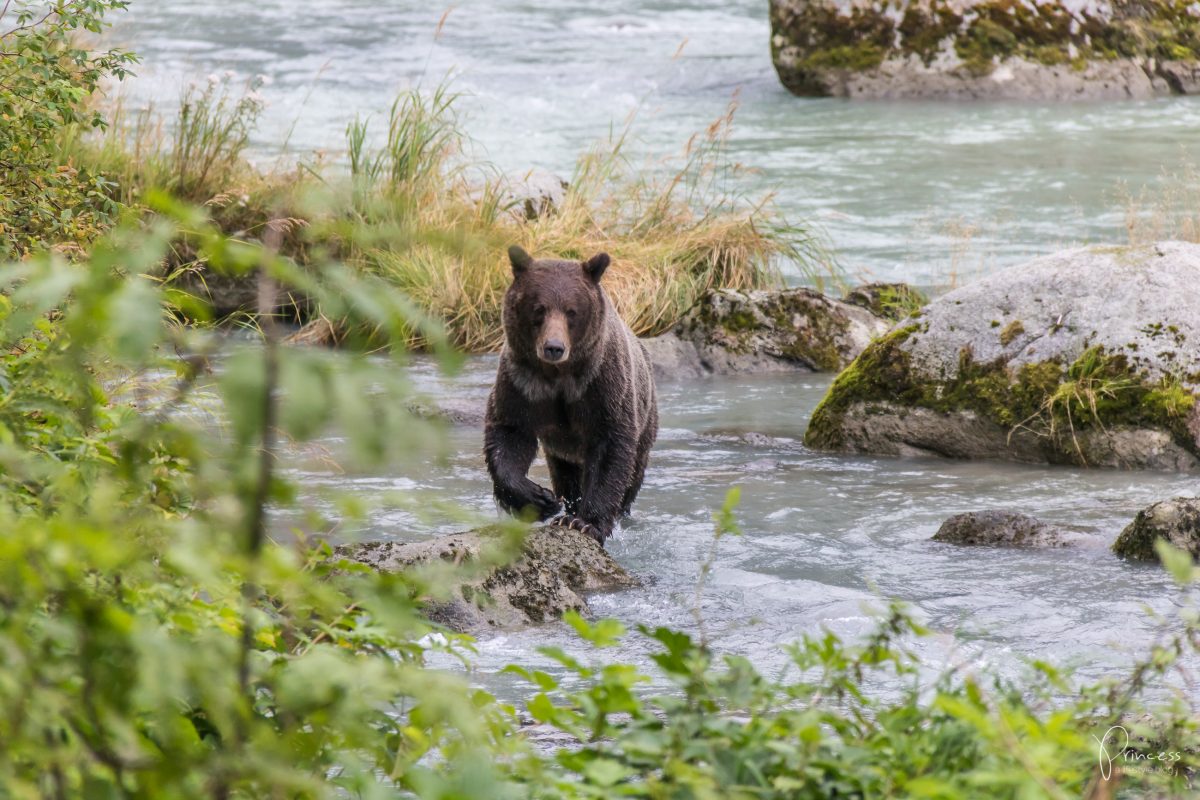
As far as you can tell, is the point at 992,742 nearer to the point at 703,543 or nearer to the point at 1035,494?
the point at 703,543

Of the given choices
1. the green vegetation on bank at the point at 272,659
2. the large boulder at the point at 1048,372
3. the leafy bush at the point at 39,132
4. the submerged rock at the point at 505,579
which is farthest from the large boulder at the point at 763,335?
the green vegetation on bank at the point at 272,659

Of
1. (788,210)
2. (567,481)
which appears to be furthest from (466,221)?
(567,481)

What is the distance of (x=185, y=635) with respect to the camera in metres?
2.35

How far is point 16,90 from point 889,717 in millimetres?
4437

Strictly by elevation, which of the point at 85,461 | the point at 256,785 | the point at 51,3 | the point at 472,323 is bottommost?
the point at 472,323

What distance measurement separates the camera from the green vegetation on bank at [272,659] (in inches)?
67.9

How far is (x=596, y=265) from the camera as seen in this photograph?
6.61 meters

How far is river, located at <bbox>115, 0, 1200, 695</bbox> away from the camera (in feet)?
18.4

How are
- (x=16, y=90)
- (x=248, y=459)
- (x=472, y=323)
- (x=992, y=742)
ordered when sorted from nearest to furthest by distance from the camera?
(x=248, y=459) → (x=992, y=742) → (x=16, y=90) → (x=472, y=323)

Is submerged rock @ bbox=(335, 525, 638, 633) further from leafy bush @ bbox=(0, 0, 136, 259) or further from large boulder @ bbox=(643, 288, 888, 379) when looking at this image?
large boulder @ bbox=(643, 288, 888, 379)

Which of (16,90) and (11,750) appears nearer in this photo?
(11,750)

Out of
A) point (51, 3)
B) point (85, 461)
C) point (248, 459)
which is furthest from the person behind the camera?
point (51, 3)

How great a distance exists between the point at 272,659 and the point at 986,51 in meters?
19.5

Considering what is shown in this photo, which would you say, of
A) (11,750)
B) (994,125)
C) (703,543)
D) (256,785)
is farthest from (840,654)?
(994,125)
